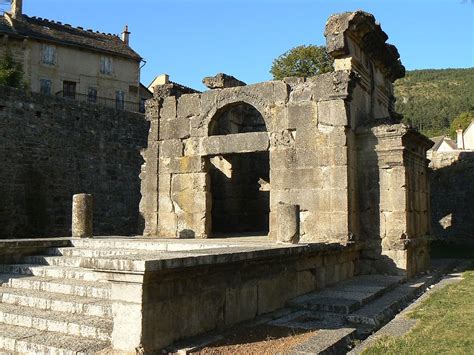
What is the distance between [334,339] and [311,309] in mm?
1621

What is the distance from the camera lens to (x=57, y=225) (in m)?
20.9

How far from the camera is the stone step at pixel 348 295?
6879mm

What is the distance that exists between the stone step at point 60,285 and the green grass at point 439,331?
342cm

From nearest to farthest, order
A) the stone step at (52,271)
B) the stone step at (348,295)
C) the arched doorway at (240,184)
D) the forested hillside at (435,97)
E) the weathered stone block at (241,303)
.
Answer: the weathered stone block at (241,303) → the stone step at (348,295) → the stone step at (52,271) → the arched doorway at (240,184) → the forested hillside at (435,97)

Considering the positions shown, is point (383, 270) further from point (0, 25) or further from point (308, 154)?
point (0, 25)

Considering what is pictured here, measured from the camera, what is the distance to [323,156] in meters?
10.0

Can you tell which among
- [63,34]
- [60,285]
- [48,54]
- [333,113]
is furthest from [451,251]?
[63,34]

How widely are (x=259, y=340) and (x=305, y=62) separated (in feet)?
83.1

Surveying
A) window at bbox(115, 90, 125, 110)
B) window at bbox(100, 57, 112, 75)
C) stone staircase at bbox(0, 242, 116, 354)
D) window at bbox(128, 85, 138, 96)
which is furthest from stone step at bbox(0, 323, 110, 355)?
window at bbox(128, 85, 138, 96)

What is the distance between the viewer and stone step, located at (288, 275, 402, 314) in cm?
688

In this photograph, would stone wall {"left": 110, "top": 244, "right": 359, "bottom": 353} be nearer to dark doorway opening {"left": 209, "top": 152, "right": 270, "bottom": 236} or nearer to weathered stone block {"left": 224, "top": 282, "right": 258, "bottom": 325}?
weathered stone block {"left": 224, "top": 282, "right": 258, "bottom": 325}

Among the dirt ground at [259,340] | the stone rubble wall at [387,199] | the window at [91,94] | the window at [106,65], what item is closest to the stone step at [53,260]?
the dirt ground at [259,340]

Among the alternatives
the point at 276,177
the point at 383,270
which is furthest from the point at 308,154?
the point at 383,270

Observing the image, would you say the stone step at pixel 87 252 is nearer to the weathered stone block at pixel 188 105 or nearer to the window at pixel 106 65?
the weathered stone block at pixel 188 105
